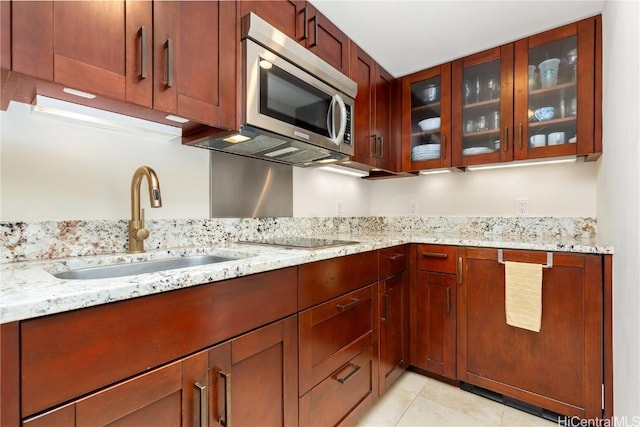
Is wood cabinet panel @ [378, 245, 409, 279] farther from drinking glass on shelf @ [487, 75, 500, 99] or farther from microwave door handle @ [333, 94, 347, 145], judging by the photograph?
drinking glass on shelf @ [487, 75, 500, 99]

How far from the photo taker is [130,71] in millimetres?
974

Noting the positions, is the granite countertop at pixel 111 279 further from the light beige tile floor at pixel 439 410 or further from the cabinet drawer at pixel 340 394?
the light beige tile floor at pixel 439 410

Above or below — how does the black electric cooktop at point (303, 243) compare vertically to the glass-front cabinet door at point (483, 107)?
below

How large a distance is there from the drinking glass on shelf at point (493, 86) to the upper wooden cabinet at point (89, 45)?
2116 millimetres

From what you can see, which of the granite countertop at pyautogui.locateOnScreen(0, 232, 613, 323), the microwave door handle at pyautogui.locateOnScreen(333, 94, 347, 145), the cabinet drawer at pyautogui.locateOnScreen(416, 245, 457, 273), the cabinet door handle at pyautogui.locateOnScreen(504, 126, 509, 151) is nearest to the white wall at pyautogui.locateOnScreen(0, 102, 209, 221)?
the granite countertop at pyautogui.locateOnScreen(0, 232, 613, 323)

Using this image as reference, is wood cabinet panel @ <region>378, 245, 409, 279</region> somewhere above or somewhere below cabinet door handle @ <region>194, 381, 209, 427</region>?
above

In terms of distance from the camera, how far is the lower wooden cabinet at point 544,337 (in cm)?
156

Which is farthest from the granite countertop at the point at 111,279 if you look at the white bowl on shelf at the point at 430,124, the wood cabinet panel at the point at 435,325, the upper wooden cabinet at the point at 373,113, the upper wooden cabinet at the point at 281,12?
the white bowl on shelf at the point at 430,124

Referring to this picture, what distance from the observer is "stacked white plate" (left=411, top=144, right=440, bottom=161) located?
7.79 ft

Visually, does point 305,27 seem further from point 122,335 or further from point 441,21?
point 122,335

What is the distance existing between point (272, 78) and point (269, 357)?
3.76ft

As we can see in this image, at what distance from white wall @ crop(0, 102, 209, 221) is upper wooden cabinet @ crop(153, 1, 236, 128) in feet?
1.23

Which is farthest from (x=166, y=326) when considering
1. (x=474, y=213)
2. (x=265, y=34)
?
(x=474, y=213)

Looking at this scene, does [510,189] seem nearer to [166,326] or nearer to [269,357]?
[269,357]
